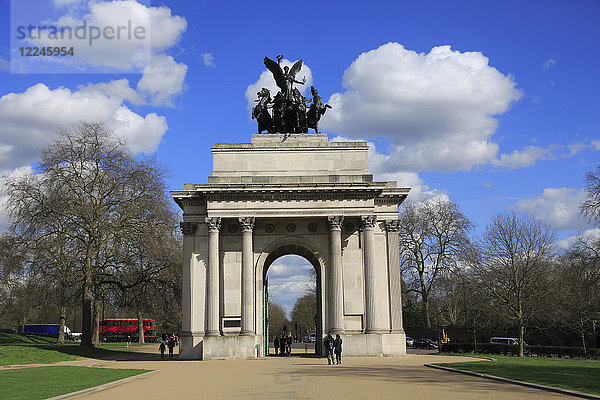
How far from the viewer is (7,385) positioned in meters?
20.5

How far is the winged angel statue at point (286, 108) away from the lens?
147ft

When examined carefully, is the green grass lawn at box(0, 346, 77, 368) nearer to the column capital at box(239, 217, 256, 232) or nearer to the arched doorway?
the arched doorway

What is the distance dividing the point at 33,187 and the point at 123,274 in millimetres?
9947

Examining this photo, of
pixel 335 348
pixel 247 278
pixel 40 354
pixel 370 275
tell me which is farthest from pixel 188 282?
pixel 335 348

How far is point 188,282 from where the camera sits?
Answer: 4209 centimetres

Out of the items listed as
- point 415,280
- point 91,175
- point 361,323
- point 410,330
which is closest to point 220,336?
point 361,323

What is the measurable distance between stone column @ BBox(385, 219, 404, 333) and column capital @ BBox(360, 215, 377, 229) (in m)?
2.65

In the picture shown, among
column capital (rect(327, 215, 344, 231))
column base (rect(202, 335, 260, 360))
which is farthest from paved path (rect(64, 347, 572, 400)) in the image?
column capital (rect(327, 215, 344, 231))

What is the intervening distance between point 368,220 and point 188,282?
45.3ft

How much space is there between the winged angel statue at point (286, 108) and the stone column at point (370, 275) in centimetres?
935

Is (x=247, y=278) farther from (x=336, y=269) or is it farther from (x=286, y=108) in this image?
(x=286, y=108)

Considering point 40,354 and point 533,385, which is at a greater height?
point 533,385

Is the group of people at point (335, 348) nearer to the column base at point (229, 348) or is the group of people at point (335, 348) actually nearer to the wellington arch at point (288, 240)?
the wellington arch at point (288, 240)

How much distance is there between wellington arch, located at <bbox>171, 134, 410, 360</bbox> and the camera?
131 feet
